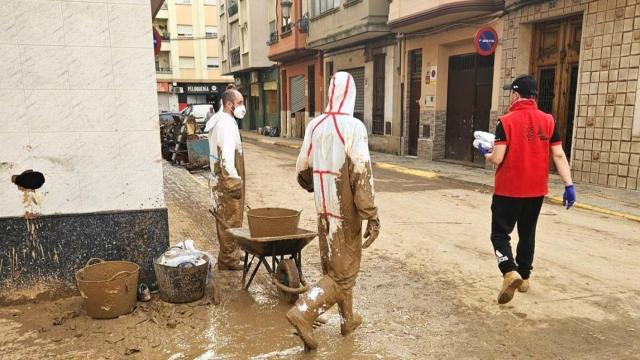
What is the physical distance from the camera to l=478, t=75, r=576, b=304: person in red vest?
4273 millimetres

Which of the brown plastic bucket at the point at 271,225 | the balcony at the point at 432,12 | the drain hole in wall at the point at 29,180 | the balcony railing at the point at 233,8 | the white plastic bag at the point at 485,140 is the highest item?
the balcony railing at the point at 233,8

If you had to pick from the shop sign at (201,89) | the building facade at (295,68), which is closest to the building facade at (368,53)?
the building facade at (295,68)

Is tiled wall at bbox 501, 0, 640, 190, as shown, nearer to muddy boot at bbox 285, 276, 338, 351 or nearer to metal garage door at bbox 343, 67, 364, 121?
muddy boot at bbox 285, 276, 338, 351

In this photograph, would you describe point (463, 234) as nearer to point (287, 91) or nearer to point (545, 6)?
point (545, 6)

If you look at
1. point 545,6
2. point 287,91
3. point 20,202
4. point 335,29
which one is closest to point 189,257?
point 20,202

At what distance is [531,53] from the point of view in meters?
11.8

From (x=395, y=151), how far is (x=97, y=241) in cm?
1349

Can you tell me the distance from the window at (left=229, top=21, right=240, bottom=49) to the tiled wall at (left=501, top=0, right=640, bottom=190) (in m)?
25.5

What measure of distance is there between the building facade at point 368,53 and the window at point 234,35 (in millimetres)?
13142

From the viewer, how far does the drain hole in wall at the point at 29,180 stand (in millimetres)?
4168

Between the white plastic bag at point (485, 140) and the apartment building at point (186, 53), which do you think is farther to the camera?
the apartment building at point (186, 53)

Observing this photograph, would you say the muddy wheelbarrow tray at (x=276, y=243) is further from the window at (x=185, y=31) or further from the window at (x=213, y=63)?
the window at (x=185, y=31)

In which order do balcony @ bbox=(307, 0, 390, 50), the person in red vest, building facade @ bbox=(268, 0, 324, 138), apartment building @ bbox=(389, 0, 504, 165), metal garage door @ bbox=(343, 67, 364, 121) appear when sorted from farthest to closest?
building facade @ bbox=(268, 0, 324, 138) < metal garage door @ bbox=(343, 67, 364, 121) < balcony @ bbox=(307, 0, 390, 50) < apartment building @ bbox=(389, 0, 504, 165) < the person in red vest

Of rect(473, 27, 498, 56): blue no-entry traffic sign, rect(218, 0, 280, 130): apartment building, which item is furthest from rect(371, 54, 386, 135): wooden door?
rect(218, 0, 280, 130): apartment building
